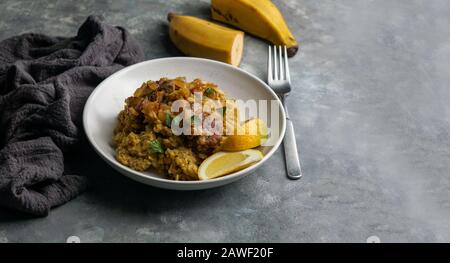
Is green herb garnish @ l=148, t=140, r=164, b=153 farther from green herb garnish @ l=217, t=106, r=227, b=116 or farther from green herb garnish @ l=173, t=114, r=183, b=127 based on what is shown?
green herb garnish @ l=217, t=106, r=227, b=116

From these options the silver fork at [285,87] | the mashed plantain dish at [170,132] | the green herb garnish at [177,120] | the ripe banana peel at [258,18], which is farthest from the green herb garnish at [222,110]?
the ripe banana peel at [258,18]

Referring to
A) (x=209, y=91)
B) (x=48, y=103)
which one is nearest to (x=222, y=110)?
(x=209, y=91)

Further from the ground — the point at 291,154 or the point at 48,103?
the point at 48,103

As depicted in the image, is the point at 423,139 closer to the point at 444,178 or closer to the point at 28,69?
the point at 444,178

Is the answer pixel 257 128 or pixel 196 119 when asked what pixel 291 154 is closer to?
pixel 257 128

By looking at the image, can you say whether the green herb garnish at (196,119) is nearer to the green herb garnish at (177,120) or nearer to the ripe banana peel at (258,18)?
the green herb garnish at (177,120)

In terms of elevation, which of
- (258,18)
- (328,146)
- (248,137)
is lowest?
(328,146)
